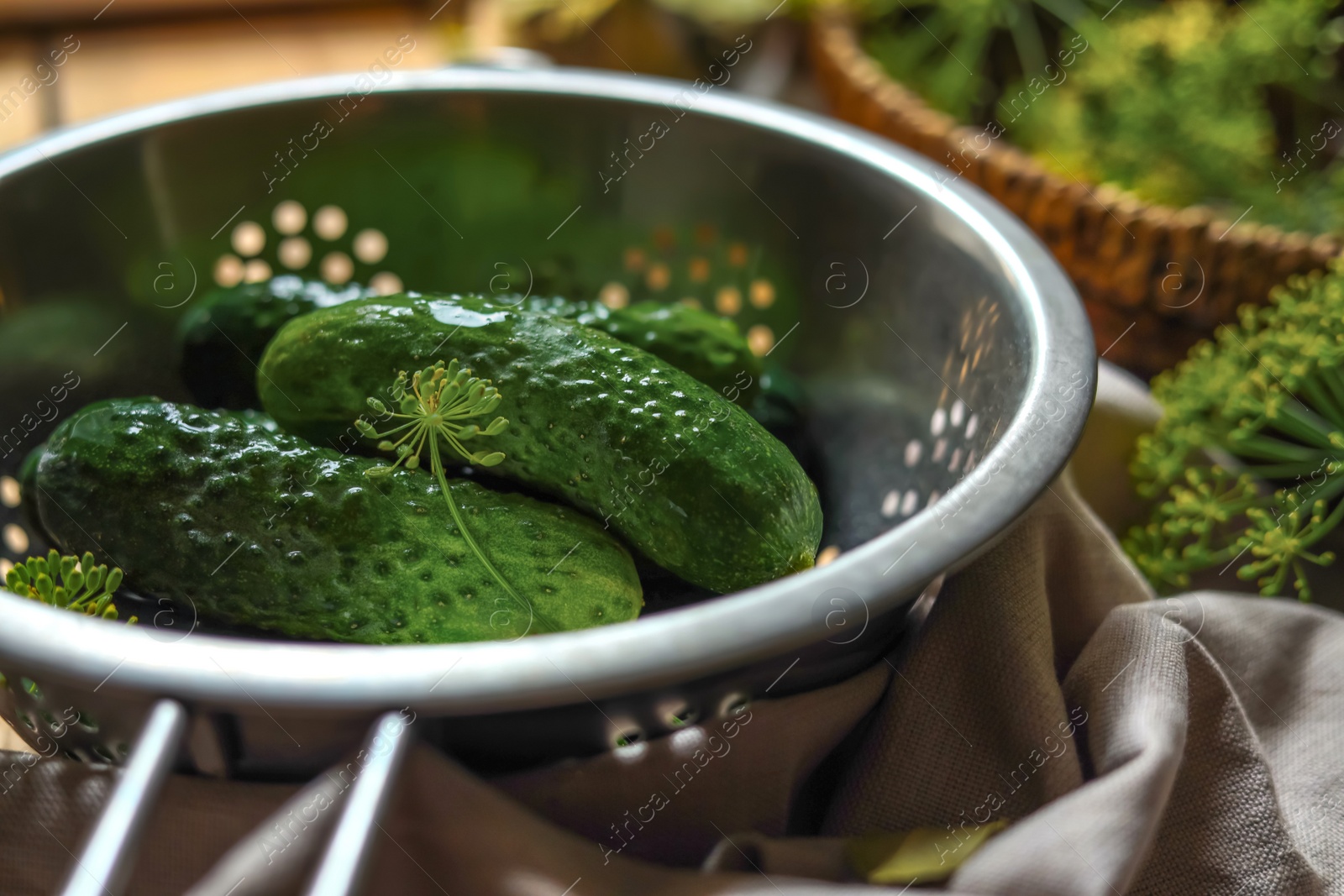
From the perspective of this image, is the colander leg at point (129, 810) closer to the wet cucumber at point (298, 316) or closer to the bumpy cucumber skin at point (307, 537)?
the bumpy cucumber skin at point (307, 537)

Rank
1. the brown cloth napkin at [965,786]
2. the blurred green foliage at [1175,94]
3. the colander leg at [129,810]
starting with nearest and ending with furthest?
1. the colander leg at [129,810]
2. the brown cloth napkin at [965,786]
3. the blurred green foliage at [1175,94]

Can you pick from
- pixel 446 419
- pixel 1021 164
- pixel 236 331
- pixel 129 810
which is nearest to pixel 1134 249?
pixel 1021 164

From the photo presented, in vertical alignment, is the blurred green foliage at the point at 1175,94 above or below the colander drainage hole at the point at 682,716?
above

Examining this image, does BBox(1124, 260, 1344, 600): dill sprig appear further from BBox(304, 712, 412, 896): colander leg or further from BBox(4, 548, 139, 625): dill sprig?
BBox(4, 548, 139, 625): dill sprig

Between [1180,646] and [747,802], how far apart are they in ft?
0.74

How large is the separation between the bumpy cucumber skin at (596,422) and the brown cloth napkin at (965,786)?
98mm

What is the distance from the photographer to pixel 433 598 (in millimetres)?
519

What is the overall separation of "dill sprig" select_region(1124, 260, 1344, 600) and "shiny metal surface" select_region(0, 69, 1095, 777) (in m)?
0.17

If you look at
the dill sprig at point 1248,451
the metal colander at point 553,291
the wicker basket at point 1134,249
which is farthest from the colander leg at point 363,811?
the wicker basket at point 1134,249

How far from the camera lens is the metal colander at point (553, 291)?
356 mm

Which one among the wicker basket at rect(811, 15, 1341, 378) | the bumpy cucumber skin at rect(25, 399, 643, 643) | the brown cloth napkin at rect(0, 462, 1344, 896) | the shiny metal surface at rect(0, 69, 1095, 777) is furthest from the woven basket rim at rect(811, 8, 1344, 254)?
the bumpy cucumber skin at rect(25, 399, 643, 643)

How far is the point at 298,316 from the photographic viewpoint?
689mm

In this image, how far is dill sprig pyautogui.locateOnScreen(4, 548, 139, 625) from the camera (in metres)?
0.50

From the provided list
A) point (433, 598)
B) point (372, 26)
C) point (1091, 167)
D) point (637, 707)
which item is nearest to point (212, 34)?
point (372, 26)
